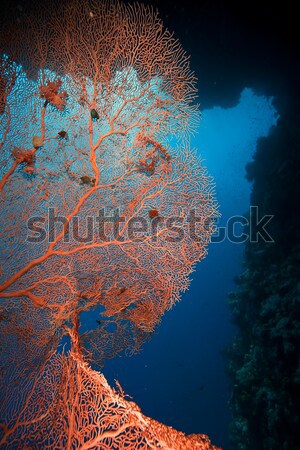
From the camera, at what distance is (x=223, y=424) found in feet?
92.9

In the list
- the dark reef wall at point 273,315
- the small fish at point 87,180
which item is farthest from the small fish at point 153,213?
the dark reef wall at point 273,315

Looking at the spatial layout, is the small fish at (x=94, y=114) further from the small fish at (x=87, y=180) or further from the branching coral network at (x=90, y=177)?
the small fish at (x=87, y=180)

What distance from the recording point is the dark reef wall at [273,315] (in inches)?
268

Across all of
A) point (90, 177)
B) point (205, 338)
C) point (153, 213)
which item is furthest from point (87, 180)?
point (205, 338)

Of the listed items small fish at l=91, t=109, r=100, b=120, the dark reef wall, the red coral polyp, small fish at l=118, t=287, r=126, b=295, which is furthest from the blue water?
small fish at l=118, t=287, r=126, b=295

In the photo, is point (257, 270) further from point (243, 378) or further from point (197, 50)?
point (197, 50)

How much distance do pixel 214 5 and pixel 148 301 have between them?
37.3 ft

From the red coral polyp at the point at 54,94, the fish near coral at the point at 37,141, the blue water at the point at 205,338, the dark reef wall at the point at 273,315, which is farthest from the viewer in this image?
the blue water at the point at 205,338

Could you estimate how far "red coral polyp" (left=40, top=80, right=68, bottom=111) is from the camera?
14.3 feet

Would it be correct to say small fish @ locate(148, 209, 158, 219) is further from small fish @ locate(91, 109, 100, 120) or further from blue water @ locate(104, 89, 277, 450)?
blue water @ locate(104, 89, 277, 450)

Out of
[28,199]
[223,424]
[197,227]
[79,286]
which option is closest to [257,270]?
[197,227]

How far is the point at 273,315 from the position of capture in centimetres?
834

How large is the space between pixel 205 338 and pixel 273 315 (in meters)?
42.7

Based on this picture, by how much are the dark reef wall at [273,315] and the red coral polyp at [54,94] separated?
8071 millimetres
